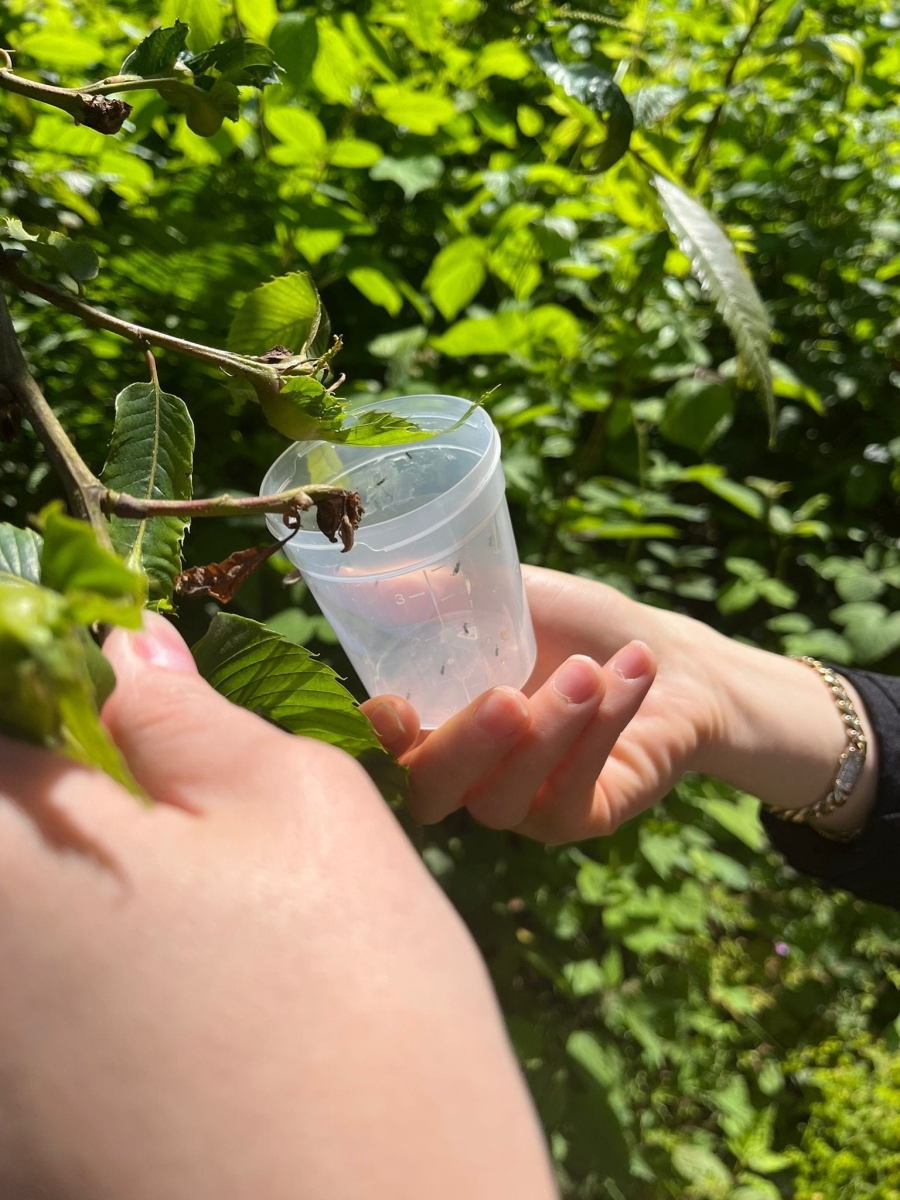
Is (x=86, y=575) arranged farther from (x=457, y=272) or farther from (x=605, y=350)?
(x=605, y=350)

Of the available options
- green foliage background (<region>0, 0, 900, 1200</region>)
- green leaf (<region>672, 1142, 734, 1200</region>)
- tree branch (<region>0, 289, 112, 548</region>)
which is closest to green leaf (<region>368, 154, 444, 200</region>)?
green foliage background (<region>0, 0, 900, 1200</region>)

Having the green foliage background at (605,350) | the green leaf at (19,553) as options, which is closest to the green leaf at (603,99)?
the green foliage background at (605,350)

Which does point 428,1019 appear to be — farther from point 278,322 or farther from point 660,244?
point 660,244

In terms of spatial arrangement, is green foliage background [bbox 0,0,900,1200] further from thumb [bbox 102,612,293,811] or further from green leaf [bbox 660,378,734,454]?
thumb [bbox 102,612,293,811]

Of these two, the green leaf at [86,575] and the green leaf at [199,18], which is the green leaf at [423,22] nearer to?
the green leaf at [199,18]

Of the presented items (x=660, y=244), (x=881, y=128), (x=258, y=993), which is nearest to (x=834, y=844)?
(x=660, y=244)

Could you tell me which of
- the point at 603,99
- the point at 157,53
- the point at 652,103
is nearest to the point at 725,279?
the point at 603,99

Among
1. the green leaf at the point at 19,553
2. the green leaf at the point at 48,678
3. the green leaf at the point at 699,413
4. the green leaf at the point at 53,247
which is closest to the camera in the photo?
the green leaf at the point at 48,678

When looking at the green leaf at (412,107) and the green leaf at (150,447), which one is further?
the green leaf at (412,107)
